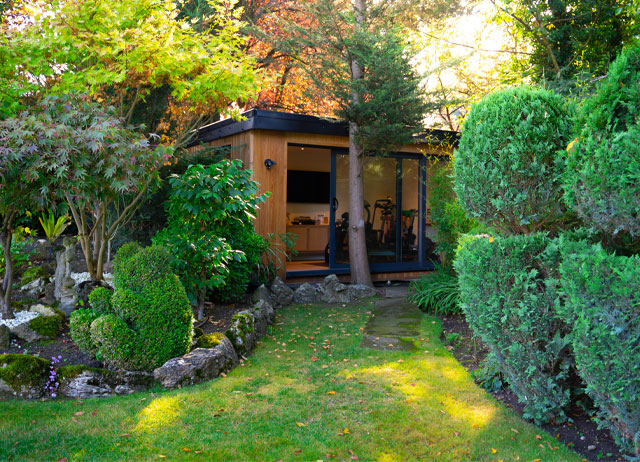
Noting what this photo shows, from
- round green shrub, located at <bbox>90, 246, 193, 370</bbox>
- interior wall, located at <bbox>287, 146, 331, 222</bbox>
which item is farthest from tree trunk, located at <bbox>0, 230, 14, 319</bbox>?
interior wall, located at <bbox>287, 146, 331, 222</bbox>

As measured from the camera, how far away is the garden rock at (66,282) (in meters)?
5.63

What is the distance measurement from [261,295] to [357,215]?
2723mm

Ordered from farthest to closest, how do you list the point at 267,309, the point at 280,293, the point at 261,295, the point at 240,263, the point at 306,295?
the point at 306,295, the point at 280,293, the point at 261,295, the point at 240,263, the point at 267,309

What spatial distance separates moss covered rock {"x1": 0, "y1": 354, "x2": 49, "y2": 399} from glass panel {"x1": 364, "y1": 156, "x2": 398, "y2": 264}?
22.9 feet

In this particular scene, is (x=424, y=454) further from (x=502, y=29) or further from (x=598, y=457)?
(x=502, y=29)

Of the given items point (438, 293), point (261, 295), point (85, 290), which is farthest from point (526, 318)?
point (85, 290)

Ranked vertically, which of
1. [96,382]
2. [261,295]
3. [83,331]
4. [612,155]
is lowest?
[96,382]

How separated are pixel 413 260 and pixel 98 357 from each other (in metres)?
7.65

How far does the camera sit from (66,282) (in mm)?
5719

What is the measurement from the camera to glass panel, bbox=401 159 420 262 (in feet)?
34.6

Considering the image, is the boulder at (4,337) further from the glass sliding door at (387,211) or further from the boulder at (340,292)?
the glass sliding door at (387,211)

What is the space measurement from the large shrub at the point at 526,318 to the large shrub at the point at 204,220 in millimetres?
3299

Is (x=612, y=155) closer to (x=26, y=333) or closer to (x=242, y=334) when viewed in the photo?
(x=242, y=334)

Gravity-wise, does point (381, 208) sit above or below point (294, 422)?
above
